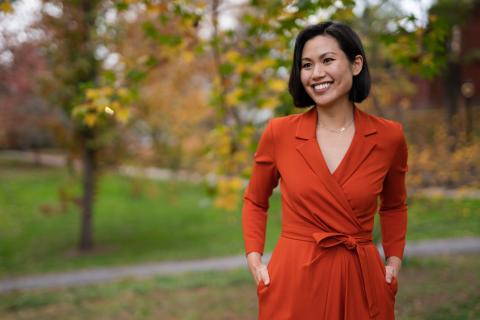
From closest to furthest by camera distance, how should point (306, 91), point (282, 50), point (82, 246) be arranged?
point (306, 91) → point (282, 50) → point (82, 246)

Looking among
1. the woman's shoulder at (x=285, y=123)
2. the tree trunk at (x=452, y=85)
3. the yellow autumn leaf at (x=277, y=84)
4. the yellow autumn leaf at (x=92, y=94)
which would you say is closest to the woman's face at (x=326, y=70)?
the woman's shoulder at (x=285, y=123)

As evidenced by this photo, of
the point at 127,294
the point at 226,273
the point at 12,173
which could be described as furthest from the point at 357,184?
the point at 12,173

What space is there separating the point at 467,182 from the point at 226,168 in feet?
10.9

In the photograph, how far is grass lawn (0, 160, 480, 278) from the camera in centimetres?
1077

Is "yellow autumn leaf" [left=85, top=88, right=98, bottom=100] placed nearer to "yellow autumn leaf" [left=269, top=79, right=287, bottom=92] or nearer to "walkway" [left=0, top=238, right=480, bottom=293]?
"yellow autumn leaf" [left=269, top=79, right=287, bottom=92]

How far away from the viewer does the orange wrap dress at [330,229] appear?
7.22 feet

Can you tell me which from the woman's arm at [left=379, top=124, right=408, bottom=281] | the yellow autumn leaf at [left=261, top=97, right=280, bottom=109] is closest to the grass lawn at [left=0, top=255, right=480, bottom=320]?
the yellow autumn leaf at [left=261, top=97, right=280, bottom=109]

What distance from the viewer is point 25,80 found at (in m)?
11.0

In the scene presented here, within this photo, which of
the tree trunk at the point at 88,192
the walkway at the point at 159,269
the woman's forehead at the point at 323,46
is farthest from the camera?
the tree trunk at the point at 88,192

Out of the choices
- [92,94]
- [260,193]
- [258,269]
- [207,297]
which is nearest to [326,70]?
[260,193]

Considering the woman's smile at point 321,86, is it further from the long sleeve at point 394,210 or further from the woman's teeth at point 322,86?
the long sleeve at point 394,210

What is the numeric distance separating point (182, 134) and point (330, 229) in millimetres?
14140

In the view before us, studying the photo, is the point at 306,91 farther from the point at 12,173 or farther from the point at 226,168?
the point at 12,173

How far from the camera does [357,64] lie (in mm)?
2377
